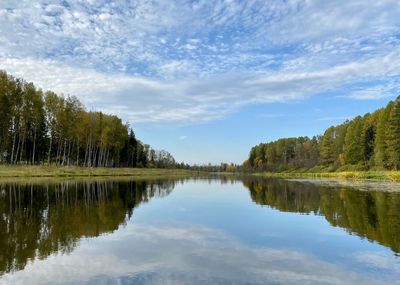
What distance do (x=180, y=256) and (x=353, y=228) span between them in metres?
8.63

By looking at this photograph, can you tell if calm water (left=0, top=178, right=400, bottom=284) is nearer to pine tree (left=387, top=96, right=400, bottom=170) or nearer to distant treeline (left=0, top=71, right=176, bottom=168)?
distant treeline (left=0, top=71, right=176, bottom=168)

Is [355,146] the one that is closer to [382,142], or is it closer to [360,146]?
[360,146]

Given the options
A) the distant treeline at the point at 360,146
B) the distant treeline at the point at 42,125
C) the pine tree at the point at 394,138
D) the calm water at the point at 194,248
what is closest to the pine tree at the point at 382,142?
the distant treeline at the point at 360,146

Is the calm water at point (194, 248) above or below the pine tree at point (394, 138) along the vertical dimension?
below

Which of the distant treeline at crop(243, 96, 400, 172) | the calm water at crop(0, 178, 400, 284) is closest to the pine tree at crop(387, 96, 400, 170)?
the distant treeline at crop(243, 96, 400, 172)

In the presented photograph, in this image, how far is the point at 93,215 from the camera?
57.8 feet

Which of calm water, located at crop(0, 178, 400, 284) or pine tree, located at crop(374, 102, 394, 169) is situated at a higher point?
pine tree, located at crop(374, 102, 394, 169)

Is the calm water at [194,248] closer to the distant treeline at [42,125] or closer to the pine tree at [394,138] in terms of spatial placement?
the distant treeline at [42,125]

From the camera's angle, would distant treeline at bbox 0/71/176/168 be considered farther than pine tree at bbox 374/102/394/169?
No

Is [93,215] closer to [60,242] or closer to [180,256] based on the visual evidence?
[60,242]

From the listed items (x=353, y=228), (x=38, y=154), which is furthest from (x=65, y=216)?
(x=38, y=154)

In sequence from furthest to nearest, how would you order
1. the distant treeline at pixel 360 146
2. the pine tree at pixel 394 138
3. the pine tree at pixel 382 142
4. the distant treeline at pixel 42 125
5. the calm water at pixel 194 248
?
the pine tree at pixel 382 142 → the distant treeline at pixel 360 146 → the pine tree at pixel 394 138 → the distant treeline at pixel 42 125 → the calm water at pixel 194 248

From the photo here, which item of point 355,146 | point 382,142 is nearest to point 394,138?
point 382,142

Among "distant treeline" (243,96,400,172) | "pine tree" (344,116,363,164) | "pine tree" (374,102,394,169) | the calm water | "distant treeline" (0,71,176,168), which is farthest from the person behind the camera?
"pine tree" (344,116,363,164)
